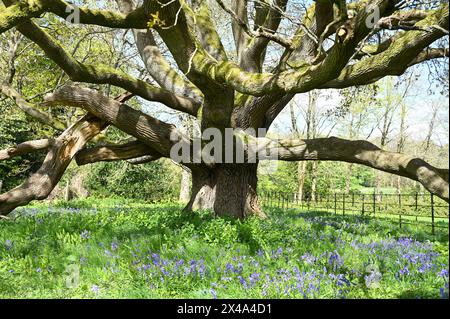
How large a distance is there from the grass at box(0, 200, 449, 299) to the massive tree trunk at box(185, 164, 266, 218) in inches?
71.6

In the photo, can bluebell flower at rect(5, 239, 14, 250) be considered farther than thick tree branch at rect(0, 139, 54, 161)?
No

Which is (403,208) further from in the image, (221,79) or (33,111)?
(33,111)

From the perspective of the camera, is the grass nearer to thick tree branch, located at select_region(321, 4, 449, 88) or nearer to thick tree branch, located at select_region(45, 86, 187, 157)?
thick tree branch, located at select_region(45, 86, 187, 157)

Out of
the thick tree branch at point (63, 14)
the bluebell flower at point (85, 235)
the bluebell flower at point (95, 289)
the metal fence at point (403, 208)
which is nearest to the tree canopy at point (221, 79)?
the thick tree branch at point (63, 14)

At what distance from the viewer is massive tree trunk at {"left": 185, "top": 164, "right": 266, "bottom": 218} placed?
9.91 meters

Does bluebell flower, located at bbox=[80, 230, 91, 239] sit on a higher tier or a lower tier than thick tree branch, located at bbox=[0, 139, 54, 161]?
lower

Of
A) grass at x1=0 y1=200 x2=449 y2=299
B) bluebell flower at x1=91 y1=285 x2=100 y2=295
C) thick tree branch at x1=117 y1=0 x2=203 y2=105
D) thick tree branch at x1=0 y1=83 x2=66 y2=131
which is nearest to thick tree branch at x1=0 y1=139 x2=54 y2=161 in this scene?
thick tree branch at x1=0 y1=83 x2=66 y2=131

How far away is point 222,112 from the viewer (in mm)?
8500

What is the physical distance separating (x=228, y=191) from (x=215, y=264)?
191 inches

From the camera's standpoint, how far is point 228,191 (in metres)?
9.98

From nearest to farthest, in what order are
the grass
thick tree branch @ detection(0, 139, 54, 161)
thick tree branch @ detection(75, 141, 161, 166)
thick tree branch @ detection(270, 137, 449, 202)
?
the grass, thick tree branch @ detection(270, 137, 449, 202), thick tree branch @ detection(0, 139, 54, 161), thick tree branch @ detection(75, 141, 161, 166)

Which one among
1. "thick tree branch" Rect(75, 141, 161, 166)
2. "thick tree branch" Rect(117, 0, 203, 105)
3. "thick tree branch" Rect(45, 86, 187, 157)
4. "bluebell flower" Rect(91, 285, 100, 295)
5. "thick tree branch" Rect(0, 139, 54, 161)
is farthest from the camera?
"thick tree branch" Rect(117, 0, 203, 105)

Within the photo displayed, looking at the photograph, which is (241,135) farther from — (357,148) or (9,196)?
(9,196)
